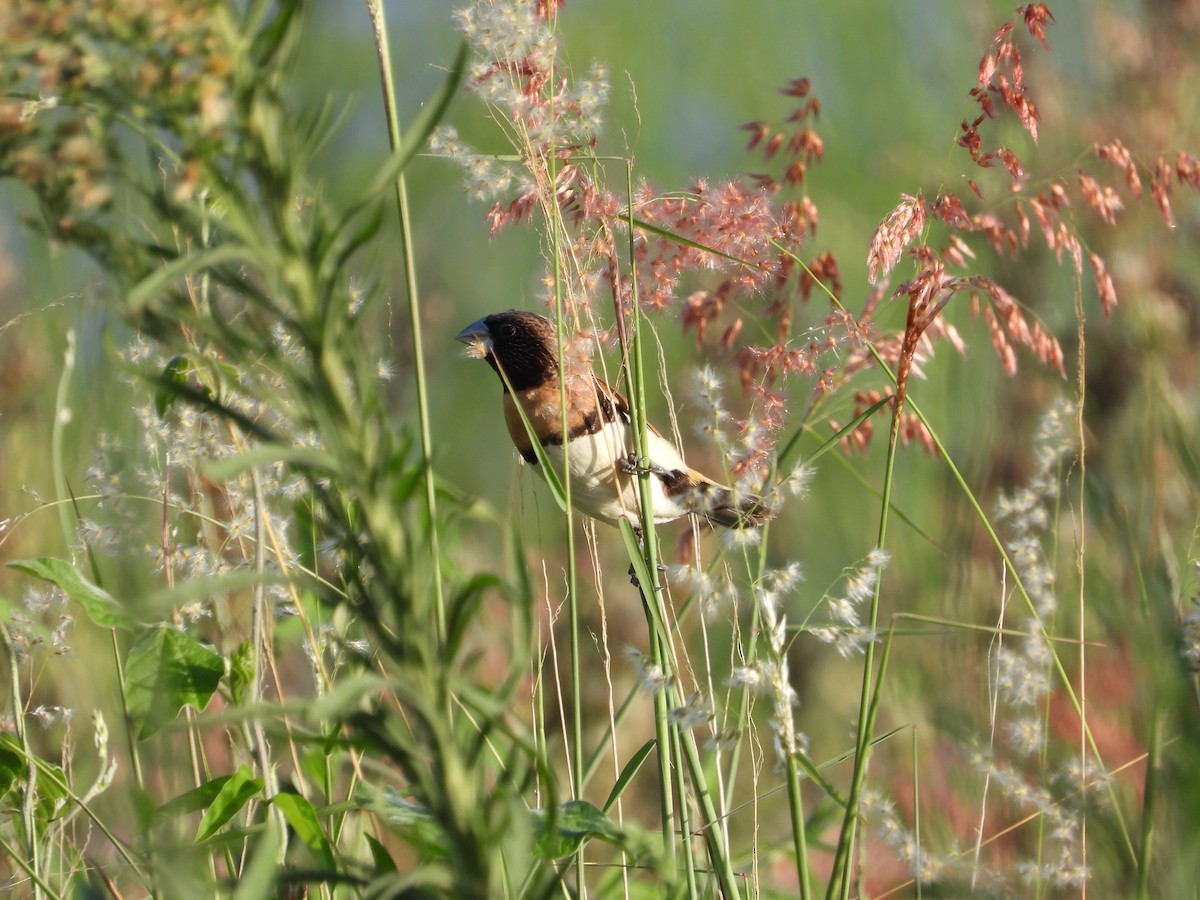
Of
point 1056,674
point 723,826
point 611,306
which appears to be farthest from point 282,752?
point 1056,674

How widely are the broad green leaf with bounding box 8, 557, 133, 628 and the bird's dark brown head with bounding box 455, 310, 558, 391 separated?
1.49 meters

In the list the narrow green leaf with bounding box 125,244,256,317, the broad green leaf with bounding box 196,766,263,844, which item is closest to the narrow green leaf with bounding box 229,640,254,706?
the broad green leaf with bounding box 196,766,263,844

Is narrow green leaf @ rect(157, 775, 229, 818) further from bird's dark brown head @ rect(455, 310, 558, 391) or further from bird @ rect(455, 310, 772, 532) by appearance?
bird's dark brown head @ rect(455, 310, 558, 391)

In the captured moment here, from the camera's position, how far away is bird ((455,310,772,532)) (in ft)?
7.13

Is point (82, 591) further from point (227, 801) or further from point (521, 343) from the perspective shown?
point (521, 343)

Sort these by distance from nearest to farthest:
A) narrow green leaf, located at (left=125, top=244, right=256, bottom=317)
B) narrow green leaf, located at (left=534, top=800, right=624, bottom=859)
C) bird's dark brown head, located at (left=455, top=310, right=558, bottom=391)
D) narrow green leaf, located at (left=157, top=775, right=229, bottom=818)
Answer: narrow green leaf, located at (left=125, top=244, right=256, bottom=317), narrow green leaf, located at (left=534, top=800, right=624, bottom=859), narrow green leaf, located at (left=157, top=775, right=229, bottom=818), bird's dark brown head, located at (left=455, top=310, right=558, bottom=391)


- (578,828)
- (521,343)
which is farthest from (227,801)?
(521,343)

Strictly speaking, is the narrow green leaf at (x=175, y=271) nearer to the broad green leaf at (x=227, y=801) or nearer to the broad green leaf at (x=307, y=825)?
the broad green leaf at (x=307, y=825)

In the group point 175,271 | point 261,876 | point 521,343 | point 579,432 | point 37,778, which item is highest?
point 521,343

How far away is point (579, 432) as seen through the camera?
2246 millimetres

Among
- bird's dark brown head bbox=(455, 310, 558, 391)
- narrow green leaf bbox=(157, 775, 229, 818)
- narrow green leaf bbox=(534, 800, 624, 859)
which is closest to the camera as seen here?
narrow green leaf bbox=(534, 800, 624, 859)

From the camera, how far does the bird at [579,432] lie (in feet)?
7.13

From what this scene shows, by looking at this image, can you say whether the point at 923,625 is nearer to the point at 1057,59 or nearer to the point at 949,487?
the point at 949,487

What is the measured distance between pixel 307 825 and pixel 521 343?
69.6 inches
